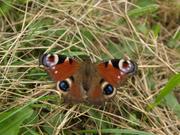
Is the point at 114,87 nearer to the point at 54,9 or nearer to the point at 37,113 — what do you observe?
the point at 37,113

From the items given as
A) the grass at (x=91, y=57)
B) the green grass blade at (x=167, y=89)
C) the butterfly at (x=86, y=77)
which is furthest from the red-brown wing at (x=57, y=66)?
the green grass blade at (x=167, y=89)

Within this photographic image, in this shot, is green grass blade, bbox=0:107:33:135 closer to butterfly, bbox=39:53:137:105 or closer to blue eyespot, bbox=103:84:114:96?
butterfly, bbox=39:53:137:105

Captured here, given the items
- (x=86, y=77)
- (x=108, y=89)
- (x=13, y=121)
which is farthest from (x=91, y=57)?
(x=13, y=121)

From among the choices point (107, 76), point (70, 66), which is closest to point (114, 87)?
point (107, 76)

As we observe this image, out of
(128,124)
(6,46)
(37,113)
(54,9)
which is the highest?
(54,9)

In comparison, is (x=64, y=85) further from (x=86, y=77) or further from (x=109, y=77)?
(x=109, y=77)
